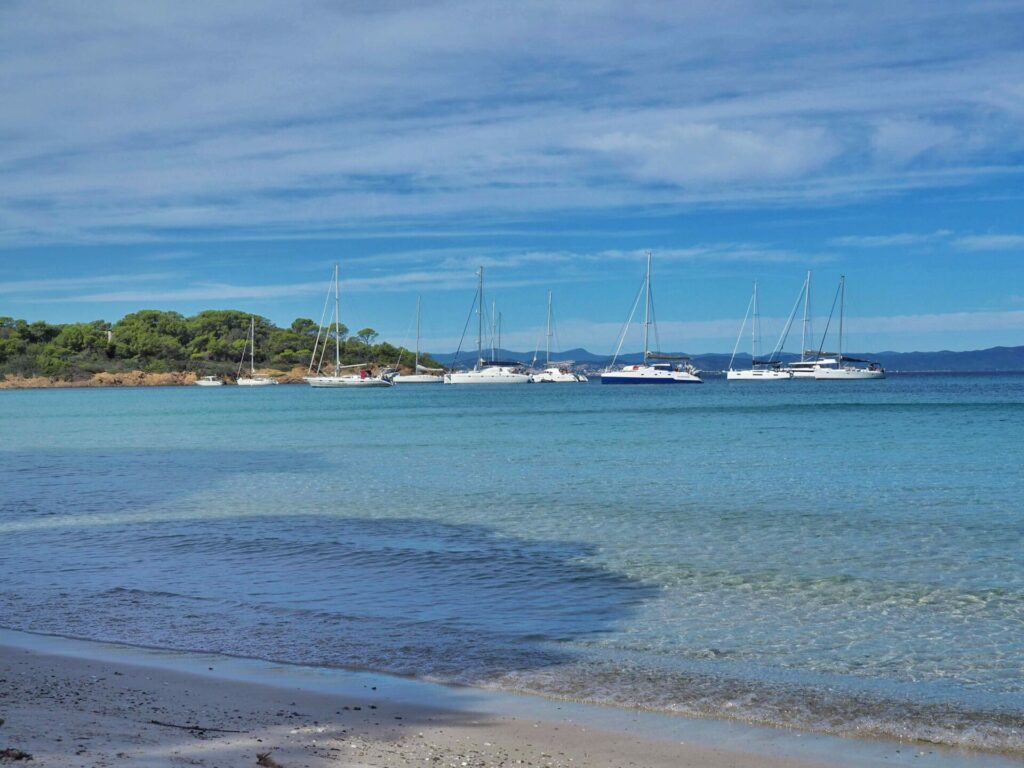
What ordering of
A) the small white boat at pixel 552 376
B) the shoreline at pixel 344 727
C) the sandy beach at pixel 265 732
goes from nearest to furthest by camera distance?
the sandy beach at pixel 265 732 → the shoreline at pixel 344 727 → the small white boat at pixel 552 376

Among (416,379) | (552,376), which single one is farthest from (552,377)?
(416,379)

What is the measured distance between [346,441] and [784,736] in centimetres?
3421

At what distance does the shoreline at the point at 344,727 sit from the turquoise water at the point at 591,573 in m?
0.43

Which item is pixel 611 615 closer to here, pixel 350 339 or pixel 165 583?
pixel 165 583

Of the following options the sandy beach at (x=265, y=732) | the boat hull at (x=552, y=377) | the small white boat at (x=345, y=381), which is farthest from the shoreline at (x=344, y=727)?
the boat hull at (x=552, y=377)

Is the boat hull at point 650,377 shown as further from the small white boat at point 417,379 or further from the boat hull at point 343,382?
the small white boat at point 417,379

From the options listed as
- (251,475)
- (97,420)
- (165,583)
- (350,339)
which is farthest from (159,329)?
(165,583)

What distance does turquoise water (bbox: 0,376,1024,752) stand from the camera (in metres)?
8.36

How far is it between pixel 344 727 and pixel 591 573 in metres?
6.42

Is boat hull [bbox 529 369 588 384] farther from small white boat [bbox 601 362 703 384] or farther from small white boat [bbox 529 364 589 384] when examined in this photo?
small white boat [bbox 601 362 703 384]

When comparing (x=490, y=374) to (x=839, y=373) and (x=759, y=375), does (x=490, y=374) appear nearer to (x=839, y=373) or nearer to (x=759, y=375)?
(x=759, y=375)

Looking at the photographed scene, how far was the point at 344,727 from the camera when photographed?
6758mm

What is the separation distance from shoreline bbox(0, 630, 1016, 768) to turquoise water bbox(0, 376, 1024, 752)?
0.43m

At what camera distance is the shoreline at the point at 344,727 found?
6074 mm
